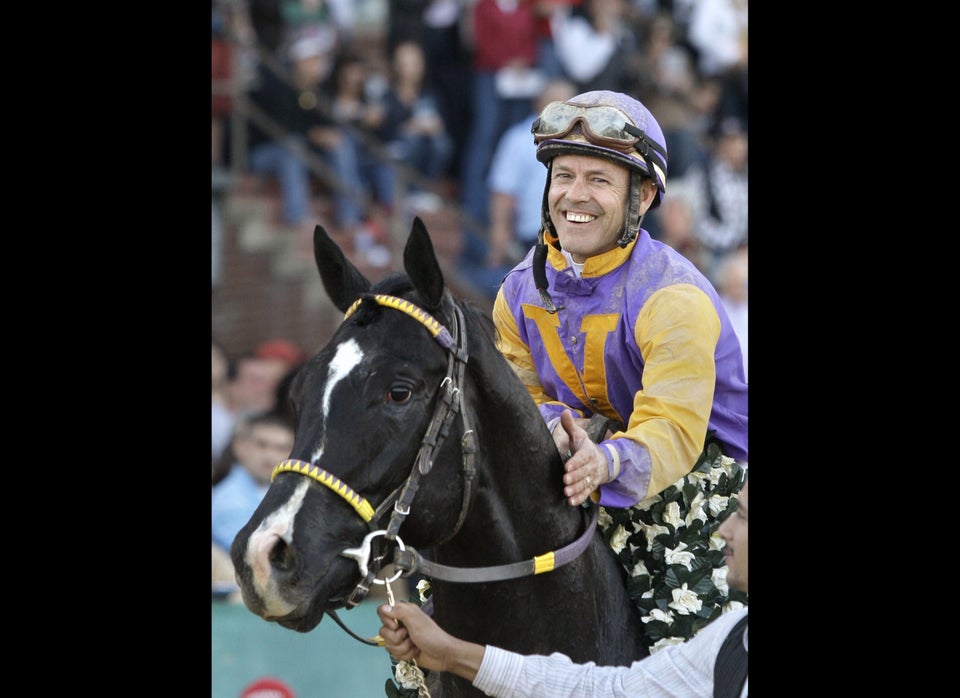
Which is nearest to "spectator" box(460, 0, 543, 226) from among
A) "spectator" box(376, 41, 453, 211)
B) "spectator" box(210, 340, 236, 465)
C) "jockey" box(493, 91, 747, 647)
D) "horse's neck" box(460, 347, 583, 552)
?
"spectator" box(376, 41, 453, 211)

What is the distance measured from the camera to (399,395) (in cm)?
320

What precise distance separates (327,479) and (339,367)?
0.28m

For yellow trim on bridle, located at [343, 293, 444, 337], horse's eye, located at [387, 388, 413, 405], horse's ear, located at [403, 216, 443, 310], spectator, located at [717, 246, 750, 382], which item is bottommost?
→ spectator, located at [717, 246, 750, 382]

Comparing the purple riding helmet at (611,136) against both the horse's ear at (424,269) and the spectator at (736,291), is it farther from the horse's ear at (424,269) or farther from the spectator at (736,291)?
the spectator at (736,291)

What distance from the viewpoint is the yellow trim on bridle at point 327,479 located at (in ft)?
10.1

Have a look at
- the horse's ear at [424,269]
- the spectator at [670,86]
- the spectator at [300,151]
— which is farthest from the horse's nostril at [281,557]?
the spectator at [670,86]

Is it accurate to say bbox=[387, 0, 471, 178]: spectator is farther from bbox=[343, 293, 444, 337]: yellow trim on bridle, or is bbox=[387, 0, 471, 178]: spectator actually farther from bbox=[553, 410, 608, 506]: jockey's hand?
bbox=[343, 293, 444, 337]: yellow trim on bridle

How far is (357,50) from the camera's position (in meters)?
10.5

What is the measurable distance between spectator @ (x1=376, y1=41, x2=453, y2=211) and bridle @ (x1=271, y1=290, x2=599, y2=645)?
711 cm

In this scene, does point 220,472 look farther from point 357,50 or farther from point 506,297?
point 357,50

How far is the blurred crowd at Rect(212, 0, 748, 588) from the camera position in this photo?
31.7 feet
